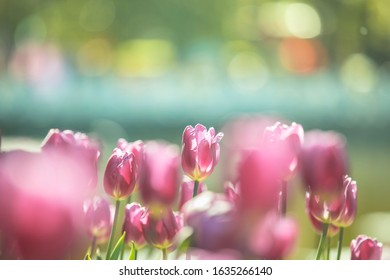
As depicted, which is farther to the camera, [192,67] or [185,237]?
[192,67]

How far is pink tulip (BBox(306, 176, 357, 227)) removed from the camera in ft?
1.60

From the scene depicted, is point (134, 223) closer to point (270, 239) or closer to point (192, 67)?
point (270, 239)

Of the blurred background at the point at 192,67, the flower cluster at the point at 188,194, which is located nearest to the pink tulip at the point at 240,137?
the flower cluster at the point at 188,194

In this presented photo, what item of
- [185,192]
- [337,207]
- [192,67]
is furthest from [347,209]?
[192,67]

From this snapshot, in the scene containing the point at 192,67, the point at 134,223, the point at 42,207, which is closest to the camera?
the point at 42,207

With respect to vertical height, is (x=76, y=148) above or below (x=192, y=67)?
below

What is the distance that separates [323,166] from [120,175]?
5.5 inches

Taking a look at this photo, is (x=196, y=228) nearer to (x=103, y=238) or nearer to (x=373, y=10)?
(x=103, y=238)

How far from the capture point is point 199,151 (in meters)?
0.47

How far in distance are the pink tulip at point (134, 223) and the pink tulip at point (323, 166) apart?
12cm

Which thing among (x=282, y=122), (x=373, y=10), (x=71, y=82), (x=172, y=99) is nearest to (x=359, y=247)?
(x=282, y=122)

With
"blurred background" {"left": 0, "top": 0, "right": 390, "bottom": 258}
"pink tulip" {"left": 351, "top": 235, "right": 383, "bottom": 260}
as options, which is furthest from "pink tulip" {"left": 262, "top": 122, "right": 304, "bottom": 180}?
"blurred background" {"left": 0, "top": 0, "right": 390, "bottom": 258}

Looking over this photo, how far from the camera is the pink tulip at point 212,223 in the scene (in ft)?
1.05

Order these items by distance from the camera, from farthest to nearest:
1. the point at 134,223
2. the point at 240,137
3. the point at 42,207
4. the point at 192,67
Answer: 1. the point at 192,67
2. the point at 134,223
3. the point at 240,137
4. the point at 42,207
